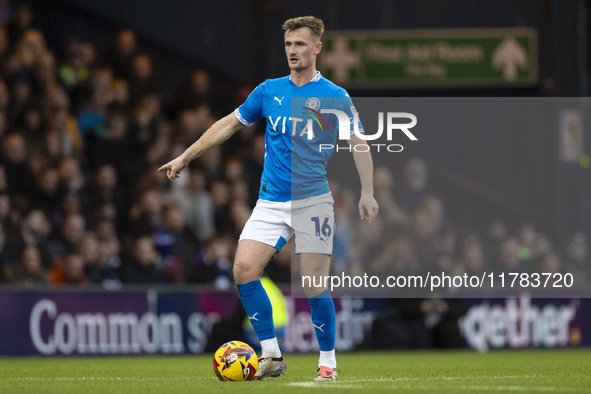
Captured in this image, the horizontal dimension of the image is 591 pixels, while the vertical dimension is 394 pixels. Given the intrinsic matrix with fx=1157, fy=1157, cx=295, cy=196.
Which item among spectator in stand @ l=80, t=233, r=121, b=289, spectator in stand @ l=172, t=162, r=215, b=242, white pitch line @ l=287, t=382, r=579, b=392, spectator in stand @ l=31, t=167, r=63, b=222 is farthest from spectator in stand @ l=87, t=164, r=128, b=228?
white pitch line @ l=287, t=382, r=579, b=392

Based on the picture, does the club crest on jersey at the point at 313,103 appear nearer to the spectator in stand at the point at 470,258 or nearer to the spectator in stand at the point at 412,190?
the spectator in stand at the point at 470,258

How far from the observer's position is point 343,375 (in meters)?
8.62

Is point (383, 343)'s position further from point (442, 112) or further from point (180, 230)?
point (442, 112)

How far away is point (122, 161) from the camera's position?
1507 cm

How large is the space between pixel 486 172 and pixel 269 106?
1170cm

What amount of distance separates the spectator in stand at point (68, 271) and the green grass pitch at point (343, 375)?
1136 millimetres

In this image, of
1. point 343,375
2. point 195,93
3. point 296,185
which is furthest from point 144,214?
point 296,185

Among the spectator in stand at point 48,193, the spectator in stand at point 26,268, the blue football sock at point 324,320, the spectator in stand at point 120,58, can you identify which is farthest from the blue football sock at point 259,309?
the spectator in stand at point 120,58

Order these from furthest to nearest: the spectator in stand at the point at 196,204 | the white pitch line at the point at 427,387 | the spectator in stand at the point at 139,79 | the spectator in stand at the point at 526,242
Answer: the spectator in stand at the point at 526,242 < the spectator in stand at the point at 139,79 < the spectator in stand at the point at 196,204 < the white pitch line at the point at 427,387

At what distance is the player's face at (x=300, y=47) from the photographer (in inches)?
303

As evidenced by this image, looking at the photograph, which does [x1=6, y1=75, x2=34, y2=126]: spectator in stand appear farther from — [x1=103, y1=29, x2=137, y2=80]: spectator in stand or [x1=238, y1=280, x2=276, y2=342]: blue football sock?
[x1=238, y1=280, x2=276, y2=342]: blue football sock

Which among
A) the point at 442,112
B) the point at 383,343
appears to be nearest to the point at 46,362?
the point at 383,343

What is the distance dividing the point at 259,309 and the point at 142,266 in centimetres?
627

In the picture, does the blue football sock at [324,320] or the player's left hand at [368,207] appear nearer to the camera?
the player's left hand at [368,207]
